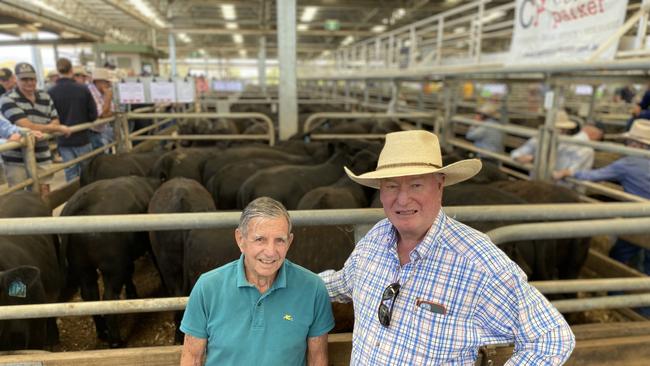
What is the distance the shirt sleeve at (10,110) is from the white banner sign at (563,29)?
5.91 meters

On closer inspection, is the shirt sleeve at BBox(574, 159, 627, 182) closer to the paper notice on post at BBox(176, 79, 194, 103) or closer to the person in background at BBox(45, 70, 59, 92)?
the paper notice on post at BBox(176, 79, 194, 103)

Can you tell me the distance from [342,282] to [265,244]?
449mm

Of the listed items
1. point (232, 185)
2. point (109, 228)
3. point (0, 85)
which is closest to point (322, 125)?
point (232, 185)

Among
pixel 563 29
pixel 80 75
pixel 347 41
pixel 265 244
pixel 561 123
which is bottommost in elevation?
pixel 265 244

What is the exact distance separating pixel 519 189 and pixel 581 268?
0.94 m

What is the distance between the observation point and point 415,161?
1.56 m

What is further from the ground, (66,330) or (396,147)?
(396,147)

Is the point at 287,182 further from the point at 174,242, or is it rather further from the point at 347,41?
the point at 347,41

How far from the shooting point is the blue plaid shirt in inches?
55.3

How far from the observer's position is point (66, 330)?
3684 mm

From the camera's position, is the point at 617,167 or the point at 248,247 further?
the point at 617,167

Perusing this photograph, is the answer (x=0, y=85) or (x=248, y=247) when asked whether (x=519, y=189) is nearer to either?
(x=248, y=247)

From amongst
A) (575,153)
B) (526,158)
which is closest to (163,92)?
(526,158)

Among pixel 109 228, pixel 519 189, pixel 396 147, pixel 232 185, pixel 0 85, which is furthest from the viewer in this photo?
pixel 0 85
